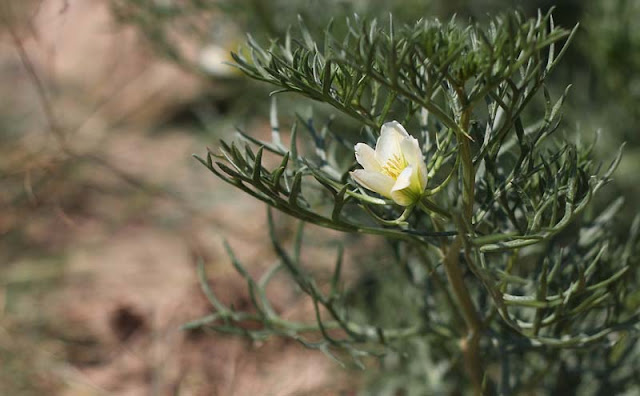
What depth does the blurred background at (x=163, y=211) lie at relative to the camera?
60.0 inches

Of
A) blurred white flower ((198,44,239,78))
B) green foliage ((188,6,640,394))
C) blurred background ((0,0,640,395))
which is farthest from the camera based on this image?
blurred white flower ((198,44,239,78))

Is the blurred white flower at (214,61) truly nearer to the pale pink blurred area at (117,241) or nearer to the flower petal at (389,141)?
the pale pink blurred area at (117,241)

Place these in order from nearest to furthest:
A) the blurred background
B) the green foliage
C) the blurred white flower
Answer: the green foliage
the blurred background
the blurred white flower

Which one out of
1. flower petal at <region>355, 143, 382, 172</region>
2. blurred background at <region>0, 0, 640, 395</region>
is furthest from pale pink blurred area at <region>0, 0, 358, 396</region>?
flower petal at <region>355, 143, 382, 172</region>

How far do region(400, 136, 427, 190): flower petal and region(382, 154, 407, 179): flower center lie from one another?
2 cm

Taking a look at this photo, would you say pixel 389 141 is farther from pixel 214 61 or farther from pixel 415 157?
pixel 214 61

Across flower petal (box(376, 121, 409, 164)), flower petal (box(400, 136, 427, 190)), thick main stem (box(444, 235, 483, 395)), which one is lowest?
thick main stem (box(444, 235, 483, 395))

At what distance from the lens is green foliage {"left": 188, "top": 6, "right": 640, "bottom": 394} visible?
0.65 meters

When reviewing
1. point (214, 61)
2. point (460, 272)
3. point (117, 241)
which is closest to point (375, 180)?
point (460, 272)

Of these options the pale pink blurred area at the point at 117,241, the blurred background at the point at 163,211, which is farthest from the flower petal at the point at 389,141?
the pale pink blurred area at the point at 117,241

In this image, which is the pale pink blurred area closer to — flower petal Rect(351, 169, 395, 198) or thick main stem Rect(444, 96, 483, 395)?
thick main stem Rect(444, 96, 483, 395)

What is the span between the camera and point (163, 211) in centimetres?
218

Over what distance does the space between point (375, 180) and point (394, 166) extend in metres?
0.03

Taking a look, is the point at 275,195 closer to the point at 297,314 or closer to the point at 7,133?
the point at 297,314
